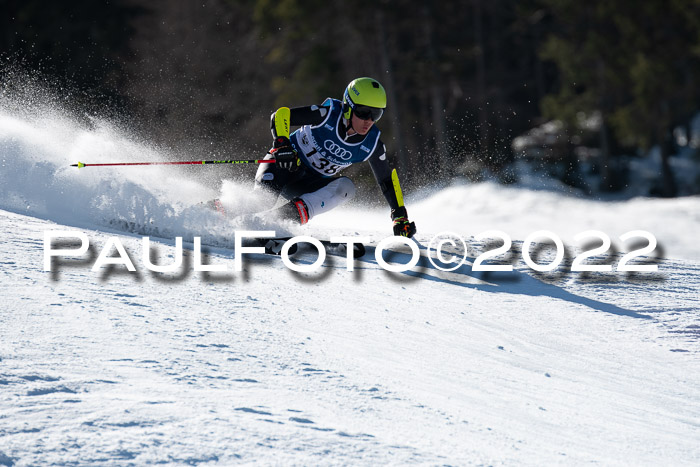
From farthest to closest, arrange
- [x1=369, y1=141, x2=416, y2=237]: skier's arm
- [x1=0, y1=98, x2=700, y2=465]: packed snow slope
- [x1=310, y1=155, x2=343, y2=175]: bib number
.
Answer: [x1=310, y1=155, x2=343, y2=175]: bib number → [x1=369, y1=141, x2=416, y2=237]: skier's arm → [x1=0, y1=98, x2=700, y2=465]: packed snow slope

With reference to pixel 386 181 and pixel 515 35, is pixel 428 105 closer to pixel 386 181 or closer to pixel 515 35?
pixel 515 35

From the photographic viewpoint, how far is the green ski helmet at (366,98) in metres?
5.98

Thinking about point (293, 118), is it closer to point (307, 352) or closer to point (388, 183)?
point (388, 183)

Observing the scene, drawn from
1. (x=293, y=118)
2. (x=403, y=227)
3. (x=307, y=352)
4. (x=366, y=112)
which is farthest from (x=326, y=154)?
Answer: (x=307, y=352)

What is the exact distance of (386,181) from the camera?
21.2 feet

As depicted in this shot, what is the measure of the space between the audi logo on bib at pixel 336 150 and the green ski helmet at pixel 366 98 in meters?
0.36

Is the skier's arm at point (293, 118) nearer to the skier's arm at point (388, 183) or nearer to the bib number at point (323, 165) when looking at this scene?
the bib number at point (323, 165)

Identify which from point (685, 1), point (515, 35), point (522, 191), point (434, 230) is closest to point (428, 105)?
point (515, 35)

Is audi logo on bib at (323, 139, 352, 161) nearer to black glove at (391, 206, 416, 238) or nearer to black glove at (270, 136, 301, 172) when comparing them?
black glove at (270, 136, 301, 172)

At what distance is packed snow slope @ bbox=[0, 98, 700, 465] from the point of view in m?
2.56

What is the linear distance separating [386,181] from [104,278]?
281 centimetres

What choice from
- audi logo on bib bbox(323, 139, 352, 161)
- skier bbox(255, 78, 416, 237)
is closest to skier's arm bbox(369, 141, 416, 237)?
skier bbox(255, 78, 416, 237)

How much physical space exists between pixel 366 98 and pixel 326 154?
2.06 feet

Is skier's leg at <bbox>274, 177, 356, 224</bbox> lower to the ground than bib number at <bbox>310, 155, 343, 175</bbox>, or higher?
lower
